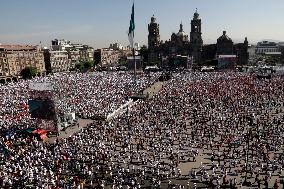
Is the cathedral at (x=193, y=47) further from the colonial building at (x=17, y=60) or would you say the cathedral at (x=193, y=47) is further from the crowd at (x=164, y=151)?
the crowd at (x=164, y=151)

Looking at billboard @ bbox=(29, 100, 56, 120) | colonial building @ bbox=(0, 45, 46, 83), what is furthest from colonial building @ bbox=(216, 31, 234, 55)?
billboard @ bbox=(29, 100, 56, 120)

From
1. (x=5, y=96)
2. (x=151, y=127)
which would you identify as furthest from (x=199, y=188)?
(x=5, y=96)

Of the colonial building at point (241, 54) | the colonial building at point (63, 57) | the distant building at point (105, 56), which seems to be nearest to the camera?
the colonial building at point (241, 54)

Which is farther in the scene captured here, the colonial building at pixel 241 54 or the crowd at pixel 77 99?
the colonial building at pixel 241 54

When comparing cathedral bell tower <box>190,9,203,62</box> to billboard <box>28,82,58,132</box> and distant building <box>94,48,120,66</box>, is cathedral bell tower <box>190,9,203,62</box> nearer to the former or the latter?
distant building <box>94,48,120,66</box>

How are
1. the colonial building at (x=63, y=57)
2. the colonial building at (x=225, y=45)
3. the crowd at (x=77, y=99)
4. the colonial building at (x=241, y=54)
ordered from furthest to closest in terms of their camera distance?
A: the colonial building at (x=63, y=57), the colonial building at (x=241, y=54), the colonial building at (x=225, y=45), the crowd at (x=77, y=99)

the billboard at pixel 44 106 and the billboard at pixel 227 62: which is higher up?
the billboard at pixel 227 62

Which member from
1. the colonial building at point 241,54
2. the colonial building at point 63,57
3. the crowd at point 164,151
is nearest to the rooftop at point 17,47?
the colonial building at point 63,57

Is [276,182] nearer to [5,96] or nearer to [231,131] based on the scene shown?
[231,131]
